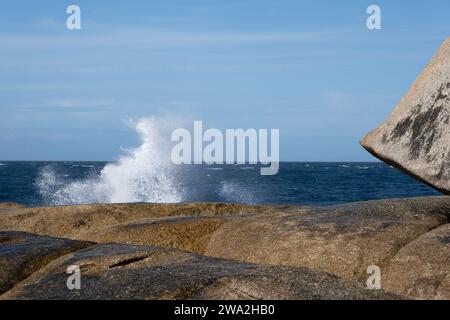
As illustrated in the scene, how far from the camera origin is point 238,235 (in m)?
11.1

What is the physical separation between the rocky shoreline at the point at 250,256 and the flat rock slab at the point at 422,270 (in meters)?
0.01

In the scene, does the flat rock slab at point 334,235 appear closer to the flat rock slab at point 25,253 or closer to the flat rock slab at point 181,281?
the flat rock slab at point 181,281

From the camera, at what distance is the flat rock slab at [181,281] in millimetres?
6945

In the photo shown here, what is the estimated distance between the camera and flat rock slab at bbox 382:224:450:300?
862 centimetres

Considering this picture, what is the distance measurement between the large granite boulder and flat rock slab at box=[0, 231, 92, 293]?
4141 millimetres

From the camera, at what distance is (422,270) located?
8922 mm

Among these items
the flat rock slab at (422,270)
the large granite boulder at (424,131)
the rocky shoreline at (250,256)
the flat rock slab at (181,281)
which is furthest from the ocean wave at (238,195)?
the flat rock slab at (181,281)

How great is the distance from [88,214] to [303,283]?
8271 mm

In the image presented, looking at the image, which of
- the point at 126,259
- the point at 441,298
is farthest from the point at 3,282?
the point at 441,298

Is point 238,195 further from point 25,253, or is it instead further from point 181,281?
point 181,281

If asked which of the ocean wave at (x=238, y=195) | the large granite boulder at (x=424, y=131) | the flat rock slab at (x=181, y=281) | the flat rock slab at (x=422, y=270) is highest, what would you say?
the large granite boulder at (x=424, y=131)

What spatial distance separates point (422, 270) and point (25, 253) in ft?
15.2

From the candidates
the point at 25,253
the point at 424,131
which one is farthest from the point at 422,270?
the point at 25,253

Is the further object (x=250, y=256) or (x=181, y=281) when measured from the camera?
(x=250, y=256)
